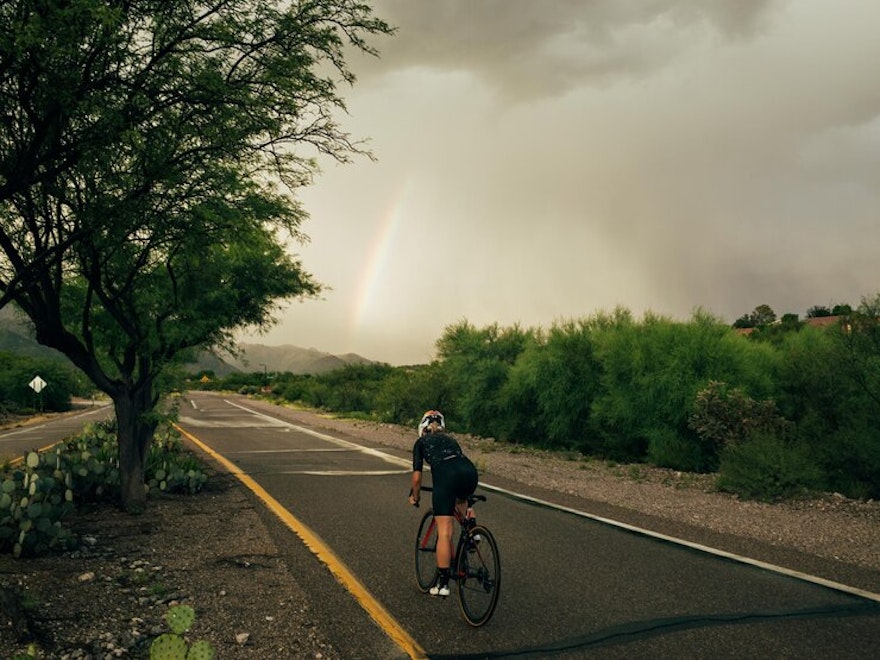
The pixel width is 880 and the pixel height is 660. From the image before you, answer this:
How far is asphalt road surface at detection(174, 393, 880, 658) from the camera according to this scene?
467 centimetres

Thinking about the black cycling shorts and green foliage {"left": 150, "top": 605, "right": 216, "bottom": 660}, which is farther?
the black cycling shorts

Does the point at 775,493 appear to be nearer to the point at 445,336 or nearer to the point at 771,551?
the point at 771,551

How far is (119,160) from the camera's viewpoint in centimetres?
590

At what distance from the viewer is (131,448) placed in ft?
31.2

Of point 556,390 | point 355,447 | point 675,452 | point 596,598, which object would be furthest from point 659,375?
point 596,598

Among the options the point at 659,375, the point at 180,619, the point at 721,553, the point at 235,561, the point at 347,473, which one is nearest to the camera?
the point at 180,619

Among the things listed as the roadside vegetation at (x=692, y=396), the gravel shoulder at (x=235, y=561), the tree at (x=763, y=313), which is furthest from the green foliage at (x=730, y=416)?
the tree at (x=763, y=313)

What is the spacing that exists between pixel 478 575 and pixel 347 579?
5.16 ft

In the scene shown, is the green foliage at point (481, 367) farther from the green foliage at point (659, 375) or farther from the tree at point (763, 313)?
the tree at point (763, 313)

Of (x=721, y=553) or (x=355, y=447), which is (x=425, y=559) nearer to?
(x=721, y=553)

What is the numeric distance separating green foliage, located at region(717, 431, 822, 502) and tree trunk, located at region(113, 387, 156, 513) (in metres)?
9.66

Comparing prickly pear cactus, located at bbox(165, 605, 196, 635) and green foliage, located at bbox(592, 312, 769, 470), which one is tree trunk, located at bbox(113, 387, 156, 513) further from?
green foliage, located at bbox(592, 312, 769, 470)

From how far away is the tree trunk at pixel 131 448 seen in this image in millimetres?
9312

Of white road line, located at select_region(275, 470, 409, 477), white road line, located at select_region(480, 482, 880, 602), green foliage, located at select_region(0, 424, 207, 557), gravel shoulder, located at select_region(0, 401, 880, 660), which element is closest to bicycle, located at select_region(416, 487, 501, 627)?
gravel shoulder, located at select_region(0, 401, 880, 660)
